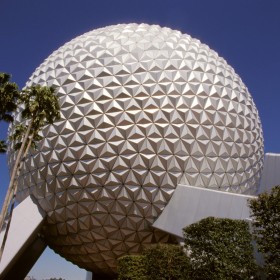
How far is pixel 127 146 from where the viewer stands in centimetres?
2102

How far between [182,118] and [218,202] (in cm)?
554

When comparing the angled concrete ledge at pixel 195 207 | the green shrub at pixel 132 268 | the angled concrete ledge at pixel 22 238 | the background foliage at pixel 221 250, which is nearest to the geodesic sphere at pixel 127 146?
the angled concrete ledge at pixel 195 207

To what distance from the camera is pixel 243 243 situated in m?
15.6

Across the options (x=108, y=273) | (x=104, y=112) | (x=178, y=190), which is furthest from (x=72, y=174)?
(x=108, y=273)

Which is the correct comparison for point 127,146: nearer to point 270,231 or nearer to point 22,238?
point 22,238

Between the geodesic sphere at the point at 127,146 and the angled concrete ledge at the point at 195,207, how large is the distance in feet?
2.05

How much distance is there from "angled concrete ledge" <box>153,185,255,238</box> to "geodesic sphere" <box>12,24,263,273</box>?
625 millimetres

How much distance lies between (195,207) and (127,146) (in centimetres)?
522

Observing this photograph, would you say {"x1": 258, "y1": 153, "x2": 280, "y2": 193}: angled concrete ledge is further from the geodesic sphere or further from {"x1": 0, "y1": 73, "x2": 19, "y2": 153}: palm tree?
{"x1": 0, "y1": 73, "x2": 19, "y2": 153}: palm tree

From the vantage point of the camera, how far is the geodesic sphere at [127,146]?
21.1 meters

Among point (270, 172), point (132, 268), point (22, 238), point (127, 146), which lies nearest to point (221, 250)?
point (132, 268)

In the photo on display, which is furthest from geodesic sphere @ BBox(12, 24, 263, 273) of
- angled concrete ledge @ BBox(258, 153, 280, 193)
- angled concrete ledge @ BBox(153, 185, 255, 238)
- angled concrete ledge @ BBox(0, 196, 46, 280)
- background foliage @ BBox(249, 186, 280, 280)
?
background foliage @ BBox(249, 186, 280, 280)

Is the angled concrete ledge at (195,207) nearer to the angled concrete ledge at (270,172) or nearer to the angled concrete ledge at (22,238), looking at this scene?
the angled concrete ledge at (270,172)

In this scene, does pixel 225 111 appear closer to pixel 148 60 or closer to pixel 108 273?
pixel 148 60
